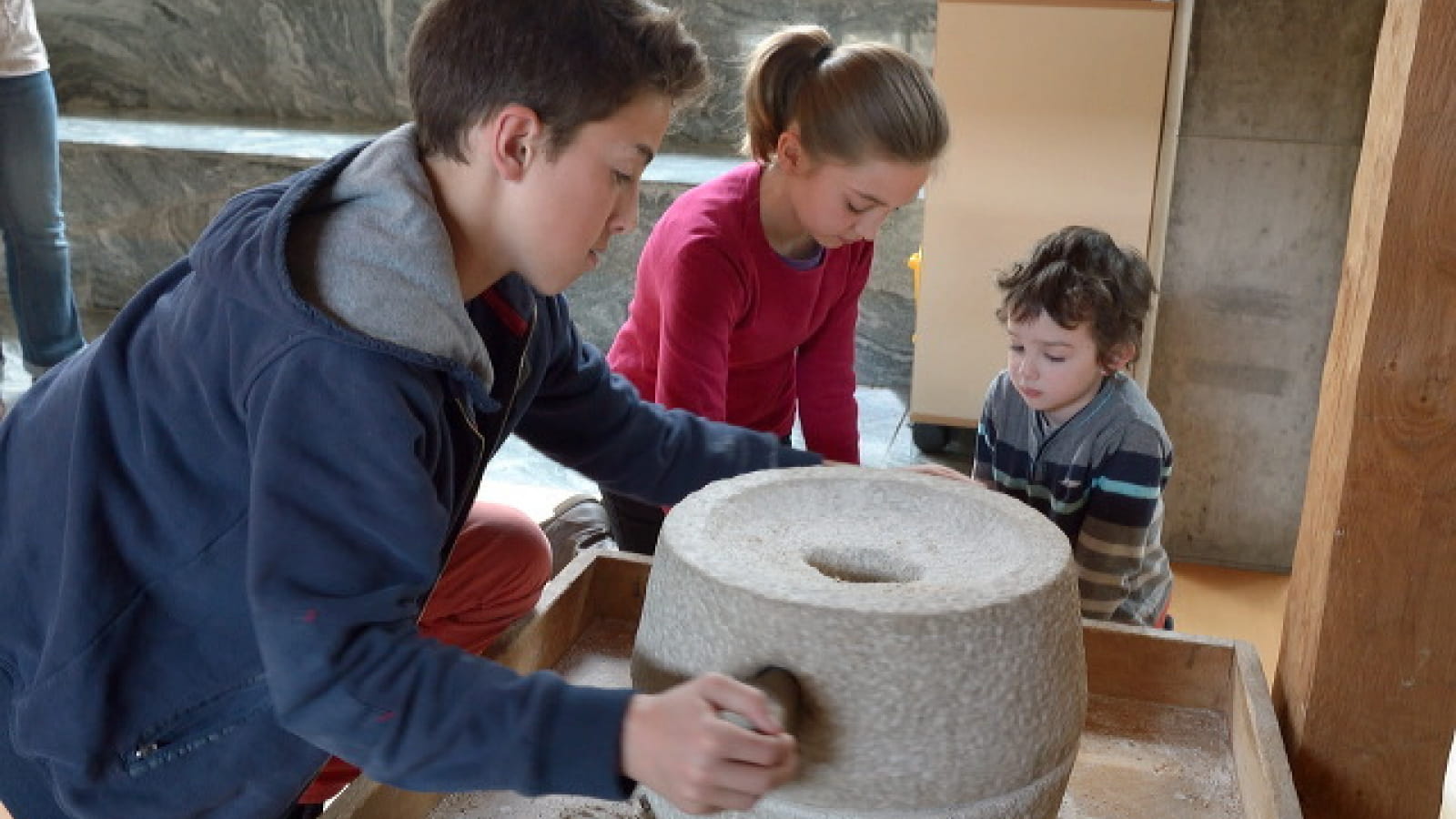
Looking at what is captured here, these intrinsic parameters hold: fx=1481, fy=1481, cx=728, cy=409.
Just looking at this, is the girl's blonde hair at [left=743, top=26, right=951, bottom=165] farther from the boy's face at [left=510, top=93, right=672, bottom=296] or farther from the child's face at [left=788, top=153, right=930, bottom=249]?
the boy's face at [left=510, top=93, right=672, bottom=296]

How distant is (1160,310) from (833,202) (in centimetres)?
96

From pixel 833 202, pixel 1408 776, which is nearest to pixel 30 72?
pixel 833 202

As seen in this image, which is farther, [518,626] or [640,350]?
[640,350]

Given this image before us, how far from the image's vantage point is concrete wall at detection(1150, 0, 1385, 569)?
2342 mm

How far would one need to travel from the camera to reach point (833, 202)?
1.78 metres

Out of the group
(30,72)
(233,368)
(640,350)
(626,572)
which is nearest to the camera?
(233,368)

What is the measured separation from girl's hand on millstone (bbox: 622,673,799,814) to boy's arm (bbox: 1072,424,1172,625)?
33.7 inches

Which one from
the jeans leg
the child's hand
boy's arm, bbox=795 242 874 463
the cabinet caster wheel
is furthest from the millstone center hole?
the jeans leg

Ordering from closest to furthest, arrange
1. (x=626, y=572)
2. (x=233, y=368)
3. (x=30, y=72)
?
1. (x=233, y=368)
2. (x=626, y=572)
3. (x=30, y=72)

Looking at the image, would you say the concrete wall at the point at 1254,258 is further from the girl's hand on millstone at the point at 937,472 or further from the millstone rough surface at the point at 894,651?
the millstone rough surface at the point at 894,651

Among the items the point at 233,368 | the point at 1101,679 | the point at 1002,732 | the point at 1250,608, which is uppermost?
the point at 233,368

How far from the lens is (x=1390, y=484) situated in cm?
117

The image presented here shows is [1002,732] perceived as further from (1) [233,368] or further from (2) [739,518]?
(1) [233,368]

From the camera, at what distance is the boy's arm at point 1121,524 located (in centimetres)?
171
